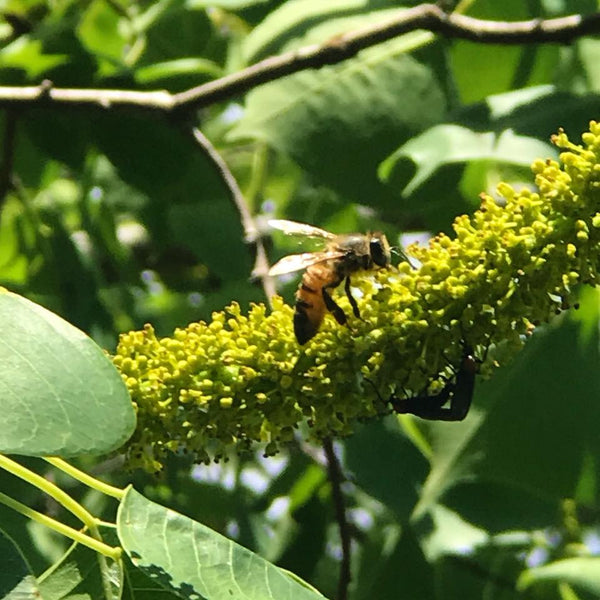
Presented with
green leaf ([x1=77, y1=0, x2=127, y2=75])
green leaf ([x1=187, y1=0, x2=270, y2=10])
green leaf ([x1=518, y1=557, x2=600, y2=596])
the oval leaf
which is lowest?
green leaf ([x1=518, y1=557, x2=600, y2=596])

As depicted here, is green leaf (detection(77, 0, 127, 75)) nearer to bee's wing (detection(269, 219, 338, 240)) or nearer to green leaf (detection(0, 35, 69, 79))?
green leaf (detection(0, 35, 69, 79))

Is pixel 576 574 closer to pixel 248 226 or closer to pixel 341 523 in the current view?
pixel 341 523

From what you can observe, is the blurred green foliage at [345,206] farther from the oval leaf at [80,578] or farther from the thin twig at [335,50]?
the oval leaf at [80,578]

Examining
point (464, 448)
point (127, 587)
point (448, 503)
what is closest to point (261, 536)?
point (448, 503)

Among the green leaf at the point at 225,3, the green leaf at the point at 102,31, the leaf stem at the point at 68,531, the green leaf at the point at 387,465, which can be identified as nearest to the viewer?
the leaf stem at the point at 68,531

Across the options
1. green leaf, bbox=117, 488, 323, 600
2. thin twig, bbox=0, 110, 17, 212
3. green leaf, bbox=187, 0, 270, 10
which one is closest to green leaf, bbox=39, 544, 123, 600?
green leaf, bbox=117, 488, 323, 600

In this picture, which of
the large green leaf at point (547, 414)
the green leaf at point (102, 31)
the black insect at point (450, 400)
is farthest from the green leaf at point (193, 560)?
the green leaf at point (102, 31)
